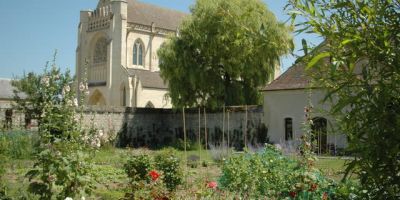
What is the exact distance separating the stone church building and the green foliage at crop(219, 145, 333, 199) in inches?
1329

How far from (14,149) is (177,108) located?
11.4 m

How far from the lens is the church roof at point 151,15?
1827 inches

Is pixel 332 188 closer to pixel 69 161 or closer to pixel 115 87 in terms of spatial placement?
pixel 69 161

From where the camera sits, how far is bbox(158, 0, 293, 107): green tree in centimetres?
2548

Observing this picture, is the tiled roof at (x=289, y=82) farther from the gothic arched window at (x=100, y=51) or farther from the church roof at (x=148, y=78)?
the gothic arched window at (x=100, y=51)

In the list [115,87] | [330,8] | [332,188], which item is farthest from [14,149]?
[115,87]

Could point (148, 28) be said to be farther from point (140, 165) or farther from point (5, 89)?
point (140, 165)

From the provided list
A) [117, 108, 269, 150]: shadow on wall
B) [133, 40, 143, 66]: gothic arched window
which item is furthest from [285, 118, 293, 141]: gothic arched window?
[133, 40, 143, 66]: gothic arched window

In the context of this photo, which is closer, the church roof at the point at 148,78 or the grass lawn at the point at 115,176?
the grass lawn at the point at 115,176

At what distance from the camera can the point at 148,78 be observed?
145ft

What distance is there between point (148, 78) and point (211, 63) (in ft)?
61.8

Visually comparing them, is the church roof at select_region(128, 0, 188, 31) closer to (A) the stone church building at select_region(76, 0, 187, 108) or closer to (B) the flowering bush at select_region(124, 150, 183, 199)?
(A) the stone church building at select_region(76, 0, 187, 108)

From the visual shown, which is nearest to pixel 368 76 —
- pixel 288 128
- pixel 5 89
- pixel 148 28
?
→ pixel 288 128

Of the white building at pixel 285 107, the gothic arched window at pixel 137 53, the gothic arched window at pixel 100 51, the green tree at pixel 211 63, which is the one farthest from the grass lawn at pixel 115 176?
the gothic arched window at pixel 100 51
